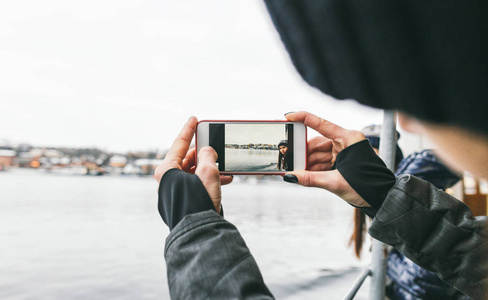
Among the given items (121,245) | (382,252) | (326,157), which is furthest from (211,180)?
(121,245)

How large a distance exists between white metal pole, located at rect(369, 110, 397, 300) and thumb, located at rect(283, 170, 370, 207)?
23.7 inches

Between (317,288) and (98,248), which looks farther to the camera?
(98,248)

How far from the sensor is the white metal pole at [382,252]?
44.0 inches

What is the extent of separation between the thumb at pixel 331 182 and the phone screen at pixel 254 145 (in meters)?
0.09

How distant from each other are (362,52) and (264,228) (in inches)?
1007

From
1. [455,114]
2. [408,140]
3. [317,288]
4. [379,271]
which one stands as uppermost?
[455,114]

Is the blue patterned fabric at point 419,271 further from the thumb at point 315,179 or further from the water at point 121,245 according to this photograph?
the water at point 121,245

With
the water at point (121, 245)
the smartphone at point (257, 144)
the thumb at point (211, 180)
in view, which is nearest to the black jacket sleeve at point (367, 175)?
the smartphone at point (257, 144)

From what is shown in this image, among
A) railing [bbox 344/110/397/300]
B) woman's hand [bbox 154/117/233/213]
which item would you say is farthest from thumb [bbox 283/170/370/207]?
railing [bbox 344/110/397/300]

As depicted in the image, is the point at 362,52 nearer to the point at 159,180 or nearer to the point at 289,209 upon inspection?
the point at 159,180

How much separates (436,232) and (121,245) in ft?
72.8

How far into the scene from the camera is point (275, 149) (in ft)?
2.31

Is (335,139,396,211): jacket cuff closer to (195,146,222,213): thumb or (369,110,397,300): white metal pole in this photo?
(195,146,222,213): thumb

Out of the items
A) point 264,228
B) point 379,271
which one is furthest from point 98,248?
point 379,271
